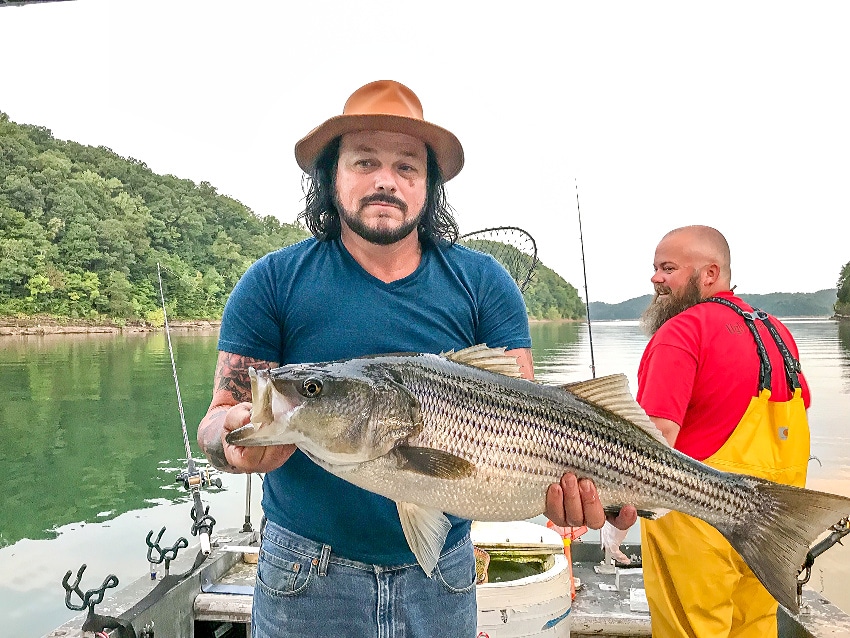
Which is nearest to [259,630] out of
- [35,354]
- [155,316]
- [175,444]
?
[175,444]

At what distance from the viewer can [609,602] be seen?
14.8ft

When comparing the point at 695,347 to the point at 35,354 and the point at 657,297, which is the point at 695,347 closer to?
the point at 657,297

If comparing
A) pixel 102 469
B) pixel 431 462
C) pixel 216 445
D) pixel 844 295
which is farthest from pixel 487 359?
pixel 844 295

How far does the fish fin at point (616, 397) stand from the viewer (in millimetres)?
2137

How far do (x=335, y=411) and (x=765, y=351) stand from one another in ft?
9.06

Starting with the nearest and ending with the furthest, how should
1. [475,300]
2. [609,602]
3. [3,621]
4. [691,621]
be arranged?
1. [475,300]
2. [691,621]
3. [609,602]
4. [3,621]

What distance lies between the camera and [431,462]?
73.0 inches

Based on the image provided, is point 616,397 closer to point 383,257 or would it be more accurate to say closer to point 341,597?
point 383,257

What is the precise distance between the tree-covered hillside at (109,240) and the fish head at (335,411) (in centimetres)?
4651

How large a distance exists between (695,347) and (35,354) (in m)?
61.7

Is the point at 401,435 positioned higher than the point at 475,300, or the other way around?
the point at 475,300

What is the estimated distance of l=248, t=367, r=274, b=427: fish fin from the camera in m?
1.77

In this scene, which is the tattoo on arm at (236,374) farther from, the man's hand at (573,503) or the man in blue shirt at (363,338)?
the man's hand at (573,503)

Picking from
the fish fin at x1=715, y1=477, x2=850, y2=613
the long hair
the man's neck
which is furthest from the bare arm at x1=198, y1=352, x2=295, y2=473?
the fish fin at x1=715, y1=477, x2=850, y2=613
